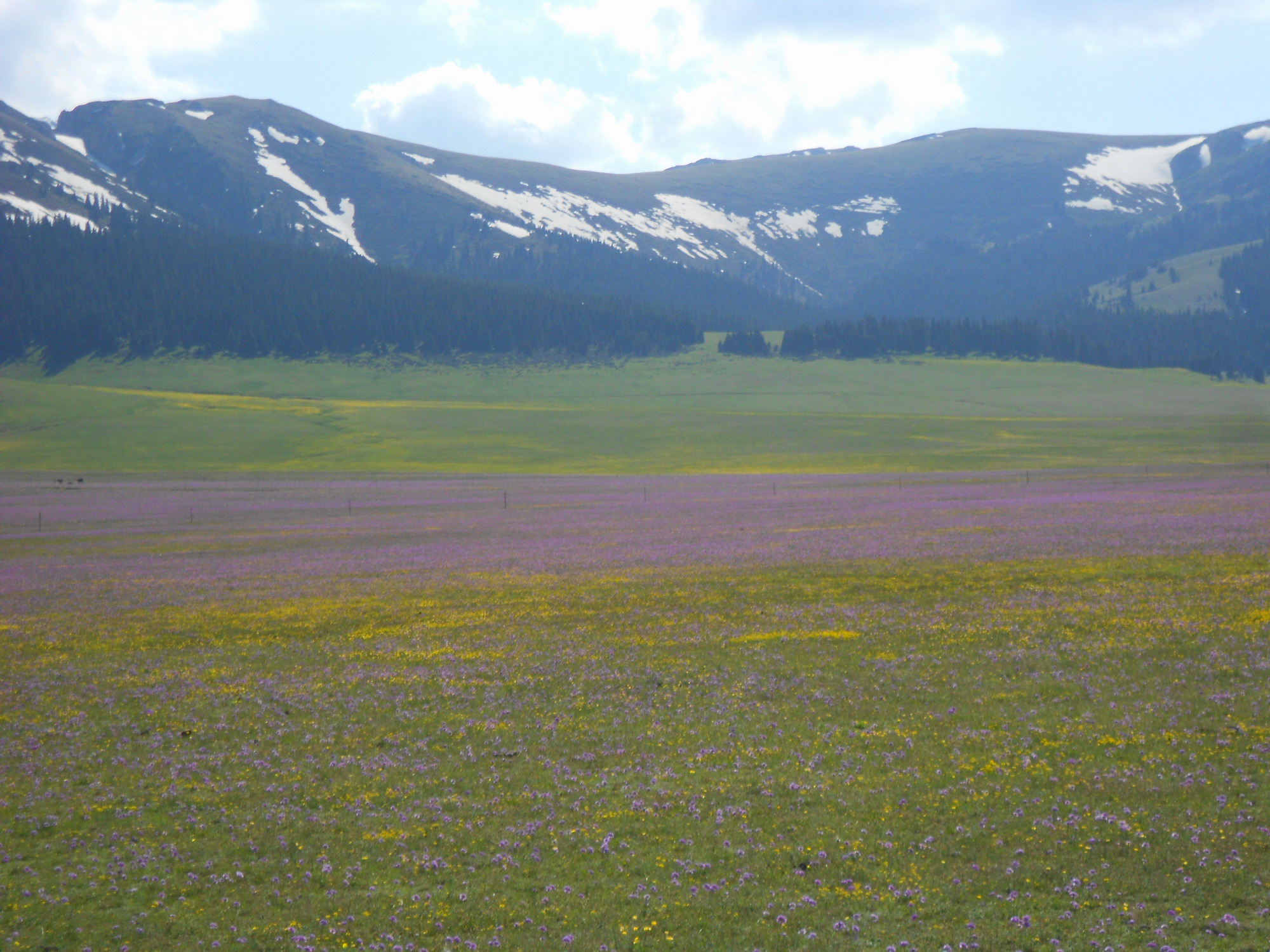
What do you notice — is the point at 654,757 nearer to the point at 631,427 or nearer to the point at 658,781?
the point at 658,781

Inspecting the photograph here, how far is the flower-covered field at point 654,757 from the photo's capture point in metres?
→ 10.0

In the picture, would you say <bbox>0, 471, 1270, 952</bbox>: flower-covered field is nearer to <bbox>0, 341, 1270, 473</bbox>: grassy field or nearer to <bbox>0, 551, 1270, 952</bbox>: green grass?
<bbox>0, 551, 1270, 952</bbox>: green grass

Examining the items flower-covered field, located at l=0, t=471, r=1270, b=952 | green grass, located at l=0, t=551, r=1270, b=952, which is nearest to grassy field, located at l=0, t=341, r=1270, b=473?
flower-covered field, located at l=0, t=471, r=1270, b=952

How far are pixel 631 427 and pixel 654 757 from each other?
4633 inches

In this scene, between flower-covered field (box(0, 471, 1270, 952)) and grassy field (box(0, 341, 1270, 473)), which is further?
grassy field (box(0, 341, 1270, 473))

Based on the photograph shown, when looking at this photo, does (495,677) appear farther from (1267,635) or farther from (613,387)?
(613,387)

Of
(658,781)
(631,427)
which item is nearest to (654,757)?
(658,781)

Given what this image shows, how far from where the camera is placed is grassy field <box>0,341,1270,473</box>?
103 m

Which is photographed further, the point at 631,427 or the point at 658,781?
the point at 631,427

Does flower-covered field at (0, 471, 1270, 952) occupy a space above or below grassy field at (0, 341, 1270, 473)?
below

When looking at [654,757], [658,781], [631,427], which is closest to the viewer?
[658,781]

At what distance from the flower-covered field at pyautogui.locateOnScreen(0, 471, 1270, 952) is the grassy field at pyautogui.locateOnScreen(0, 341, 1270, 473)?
70085 mm

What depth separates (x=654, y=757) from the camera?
14.9 metres

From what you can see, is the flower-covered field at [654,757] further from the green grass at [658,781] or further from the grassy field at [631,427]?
the grassy field at [631,427]
